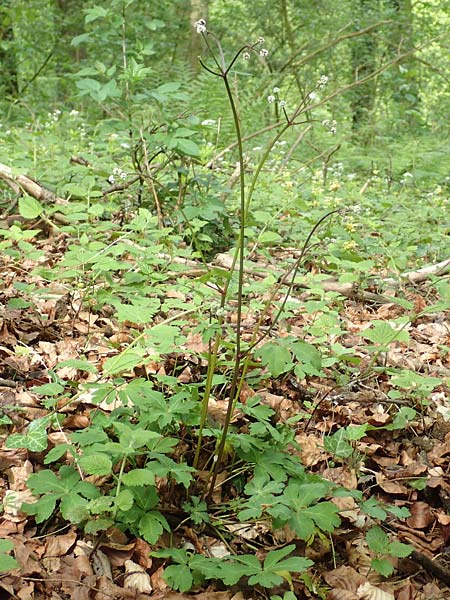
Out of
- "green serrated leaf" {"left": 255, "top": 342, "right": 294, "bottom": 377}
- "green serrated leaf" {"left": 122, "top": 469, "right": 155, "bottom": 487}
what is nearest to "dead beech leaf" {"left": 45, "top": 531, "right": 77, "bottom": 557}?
"green serrated leaf" {"left": 122, "top": 469, "right": 155, "bottom": 487}

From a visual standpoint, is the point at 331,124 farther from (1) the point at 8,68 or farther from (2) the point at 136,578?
(1) the point at 8,68

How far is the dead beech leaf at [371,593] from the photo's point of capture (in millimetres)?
1944

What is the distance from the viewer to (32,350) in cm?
268

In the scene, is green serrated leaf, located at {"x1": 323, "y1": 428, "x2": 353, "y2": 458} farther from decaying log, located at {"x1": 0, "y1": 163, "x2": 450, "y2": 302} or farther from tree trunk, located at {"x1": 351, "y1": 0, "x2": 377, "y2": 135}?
tree trunk, located at {"x1": 351, "y1": 0, "x2": 377, "y2": 135}

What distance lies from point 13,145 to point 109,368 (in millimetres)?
4134

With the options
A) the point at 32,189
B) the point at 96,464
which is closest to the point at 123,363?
the point at 96,464

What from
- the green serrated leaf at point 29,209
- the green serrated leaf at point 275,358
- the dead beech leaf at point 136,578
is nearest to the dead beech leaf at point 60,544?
the dead beech leaf at point 136,578

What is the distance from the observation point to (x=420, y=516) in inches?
88.4

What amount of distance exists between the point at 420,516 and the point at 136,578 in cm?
100

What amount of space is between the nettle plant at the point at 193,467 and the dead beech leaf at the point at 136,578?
0.27 feet

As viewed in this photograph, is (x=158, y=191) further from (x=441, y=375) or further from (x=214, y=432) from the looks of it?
(x=214, y=432)

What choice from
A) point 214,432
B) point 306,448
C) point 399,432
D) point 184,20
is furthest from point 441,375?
point 184,20

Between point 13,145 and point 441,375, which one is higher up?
point 13,145

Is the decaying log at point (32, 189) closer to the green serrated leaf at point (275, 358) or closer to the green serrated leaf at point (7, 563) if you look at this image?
the green serrated leaf at point (275, 358)
